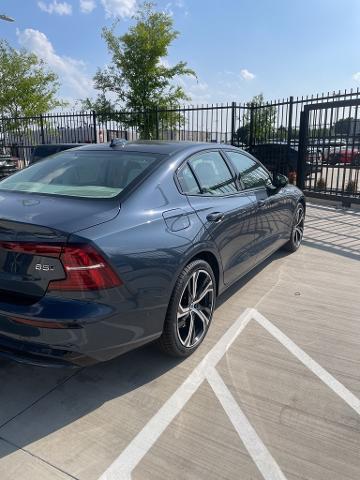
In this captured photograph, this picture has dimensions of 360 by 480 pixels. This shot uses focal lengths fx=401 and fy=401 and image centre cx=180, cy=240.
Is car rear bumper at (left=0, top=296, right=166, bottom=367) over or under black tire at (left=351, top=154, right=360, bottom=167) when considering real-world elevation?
under

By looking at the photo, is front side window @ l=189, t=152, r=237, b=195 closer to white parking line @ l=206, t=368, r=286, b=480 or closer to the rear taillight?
the rear taillight

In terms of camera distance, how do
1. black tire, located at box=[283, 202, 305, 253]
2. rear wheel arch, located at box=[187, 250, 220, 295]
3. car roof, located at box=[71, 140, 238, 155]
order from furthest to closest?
black tire, located at box=[283, 202, 305, 253], car roof, located at box=[71, 140, 238, 155], rear wheel arch, located at box=[187, 250, 220, 295]

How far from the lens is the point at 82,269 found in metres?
2.16

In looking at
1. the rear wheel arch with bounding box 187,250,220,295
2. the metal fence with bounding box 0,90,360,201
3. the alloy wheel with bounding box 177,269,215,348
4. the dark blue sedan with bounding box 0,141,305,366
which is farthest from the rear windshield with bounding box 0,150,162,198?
the metal fence with bounding box 0,90,360,201

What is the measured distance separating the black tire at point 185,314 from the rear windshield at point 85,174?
77 cm

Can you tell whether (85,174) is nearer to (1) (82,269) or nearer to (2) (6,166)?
(1) (82,269)

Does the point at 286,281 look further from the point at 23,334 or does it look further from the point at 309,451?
the point at 23,334

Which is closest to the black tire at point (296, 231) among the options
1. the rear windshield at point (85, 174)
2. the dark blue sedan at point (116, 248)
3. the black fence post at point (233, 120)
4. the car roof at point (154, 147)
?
the dark blue sedan at point (116, 248)

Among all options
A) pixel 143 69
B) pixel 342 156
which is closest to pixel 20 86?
pixel 143 69

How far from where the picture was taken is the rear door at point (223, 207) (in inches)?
124

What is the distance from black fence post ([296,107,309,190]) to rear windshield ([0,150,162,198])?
753 cm

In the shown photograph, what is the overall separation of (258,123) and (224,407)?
10141 millimetres

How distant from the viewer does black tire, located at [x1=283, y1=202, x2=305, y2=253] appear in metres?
5.48

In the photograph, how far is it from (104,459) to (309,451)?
1089 mm
